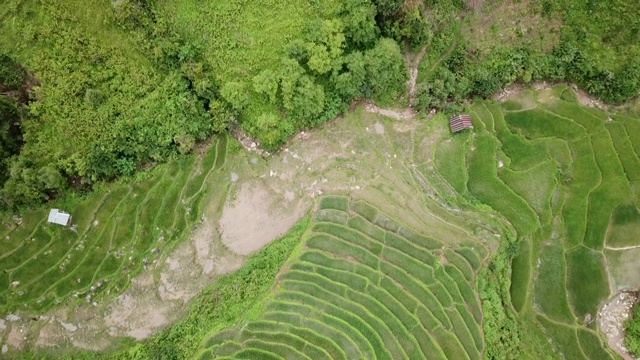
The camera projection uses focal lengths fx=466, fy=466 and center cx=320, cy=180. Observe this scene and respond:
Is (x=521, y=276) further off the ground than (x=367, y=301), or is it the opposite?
(x=367, y=301)

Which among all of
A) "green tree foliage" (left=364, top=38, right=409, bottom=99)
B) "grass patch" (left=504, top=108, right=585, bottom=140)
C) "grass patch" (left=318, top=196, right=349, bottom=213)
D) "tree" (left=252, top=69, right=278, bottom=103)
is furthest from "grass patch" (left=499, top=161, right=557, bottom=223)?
"tree" (left=252, top=69, right=278, bottom=103)

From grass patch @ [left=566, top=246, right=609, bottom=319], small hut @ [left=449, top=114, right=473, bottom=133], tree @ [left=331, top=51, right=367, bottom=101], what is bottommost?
grass patch @ [left=566, top=246, right=609, bottom=319]

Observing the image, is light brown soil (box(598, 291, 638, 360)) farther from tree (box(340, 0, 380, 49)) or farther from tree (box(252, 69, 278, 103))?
tree (box(252, 69, 278, 103))

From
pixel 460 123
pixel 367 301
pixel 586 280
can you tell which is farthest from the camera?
pixel 460 123

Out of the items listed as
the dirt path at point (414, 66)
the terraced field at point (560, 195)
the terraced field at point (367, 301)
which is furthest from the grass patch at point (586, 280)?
the dirt path at point (414, 66)

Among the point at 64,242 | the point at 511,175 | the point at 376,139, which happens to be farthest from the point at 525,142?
the point at 64,242

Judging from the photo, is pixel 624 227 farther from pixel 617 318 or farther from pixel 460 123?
pixel 460 123

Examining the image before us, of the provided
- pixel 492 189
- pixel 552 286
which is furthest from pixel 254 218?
pixel 552 286
